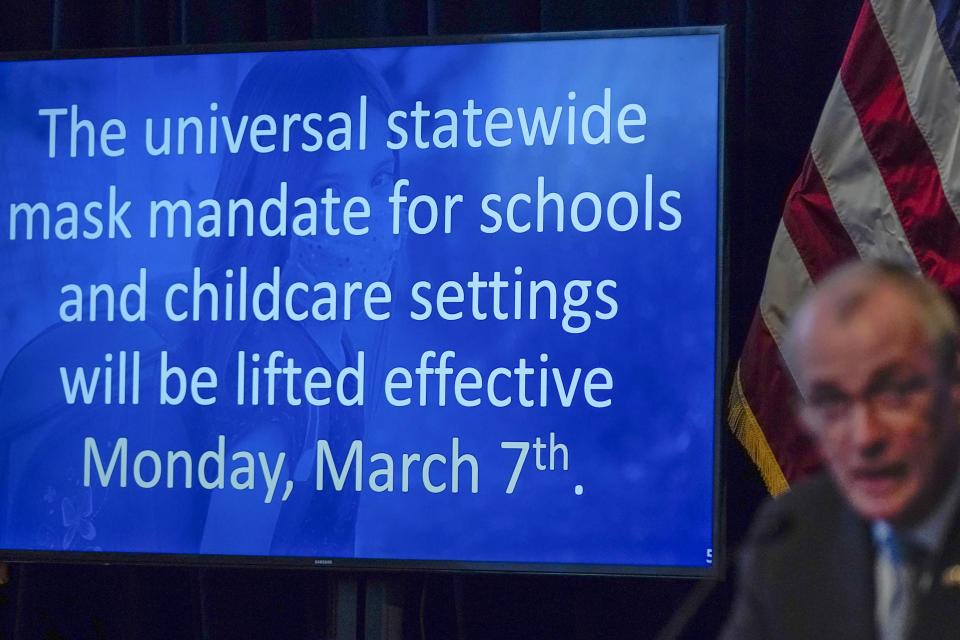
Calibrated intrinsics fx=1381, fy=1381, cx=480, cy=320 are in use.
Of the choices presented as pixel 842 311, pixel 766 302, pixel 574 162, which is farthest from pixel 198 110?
pixel 842 311

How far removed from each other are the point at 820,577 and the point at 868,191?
2.03m

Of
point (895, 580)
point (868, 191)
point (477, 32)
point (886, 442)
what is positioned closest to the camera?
point (886, 442)

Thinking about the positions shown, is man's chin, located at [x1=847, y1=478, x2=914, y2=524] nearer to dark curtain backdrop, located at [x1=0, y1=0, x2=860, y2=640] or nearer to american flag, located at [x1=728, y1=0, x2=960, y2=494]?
american flag, located at [x1=728, y1=0, x2=960, y2=494]

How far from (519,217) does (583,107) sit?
30 centimetres

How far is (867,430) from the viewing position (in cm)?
108

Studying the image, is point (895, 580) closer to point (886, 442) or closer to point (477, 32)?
point (886, 442)

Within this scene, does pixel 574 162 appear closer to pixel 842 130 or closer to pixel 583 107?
pixel 583 107

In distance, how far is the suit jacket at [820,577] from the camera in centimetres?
114

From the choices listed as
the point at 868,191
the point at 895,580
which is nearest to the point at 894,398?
the point at 895,580

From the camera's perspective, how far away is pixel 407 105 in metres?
3.27

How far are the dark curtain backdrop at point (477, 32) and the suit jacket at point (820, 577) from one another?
203 cm

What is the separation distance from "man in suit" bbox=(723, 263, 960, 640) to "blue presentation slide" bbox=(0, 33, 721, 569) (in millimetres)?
1885

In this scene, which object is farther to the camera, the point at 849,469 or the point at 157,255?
the point at 157,255

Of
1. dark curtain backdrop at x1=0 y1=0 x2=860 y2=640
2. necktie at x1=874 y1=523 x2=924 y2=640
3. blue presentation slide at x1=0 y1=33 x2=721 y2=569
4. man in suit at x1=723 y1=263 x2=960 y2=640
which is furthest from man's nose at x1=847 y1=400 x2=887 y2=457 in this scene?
dark curtain backdrop at x1=0 y1=0 x2=860 y2=640
